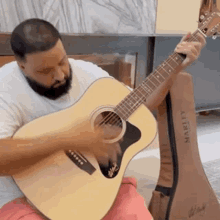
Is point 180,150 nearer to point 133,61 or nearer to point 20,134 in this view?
point 20,134

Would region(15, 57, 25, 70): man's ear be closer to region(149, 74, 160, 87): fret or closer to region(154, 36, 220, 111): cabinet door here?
region(149, 74, 160, 87): fret

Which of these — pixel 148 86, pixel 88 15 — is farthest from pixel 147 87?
pixel 88 15

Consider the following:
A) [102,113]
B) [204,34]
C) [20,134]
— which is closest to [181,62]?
[204,34]

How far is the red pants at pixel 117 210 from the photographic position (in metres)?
0.74

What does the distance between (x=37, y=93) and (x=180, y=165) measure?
2.05 ft

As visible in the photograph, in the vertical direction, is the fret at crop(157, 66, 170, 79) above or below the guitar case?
above

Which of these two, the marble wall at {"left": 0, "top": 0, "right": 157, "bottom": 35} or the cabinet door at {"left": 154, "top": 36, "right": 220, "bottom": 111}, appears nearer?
the marble wall at {"left": 0, "top": 0, "right": 157, "bottom": 35}

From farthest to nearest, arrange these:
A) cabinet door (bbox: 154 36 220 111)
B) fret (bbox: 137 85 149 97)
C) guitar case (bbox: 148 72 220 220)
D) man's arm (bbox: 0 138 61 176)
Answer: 1. cabinet door (bbox: 154 36 220 111)
2. guitar case (bbox: 148 72 220 220)
3. fret (bbox: 137 85 149 97)
4. man's arm (bbox: 0 138 61 176)

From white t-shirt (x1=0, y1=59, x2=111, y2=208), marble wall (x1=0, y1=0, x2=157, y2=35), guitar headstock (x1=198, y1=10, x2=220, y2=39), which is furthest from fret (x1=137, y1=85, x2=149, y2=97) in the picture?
marble wall (x1=0, y1=0, x2=157, y2=35)

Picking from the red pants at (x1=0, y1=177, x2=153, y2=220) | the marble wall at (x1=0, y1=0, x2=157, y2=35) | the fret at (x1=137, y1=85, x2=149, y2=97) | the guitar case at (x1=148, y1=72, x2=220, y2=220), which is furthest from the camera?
the marble wall at (x1=0, y1=0, x2=157, y2=35)

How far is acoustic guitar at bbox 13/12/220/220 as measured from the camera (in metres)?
0.71

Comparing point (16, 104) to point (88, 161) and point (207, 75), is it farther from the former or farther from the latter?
point (207, 75)

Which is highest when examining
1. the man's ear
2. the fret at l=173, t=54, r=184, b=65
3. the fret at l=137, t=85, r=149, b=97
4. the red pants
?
the man's ear

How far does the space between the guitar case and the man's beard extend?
401mm
